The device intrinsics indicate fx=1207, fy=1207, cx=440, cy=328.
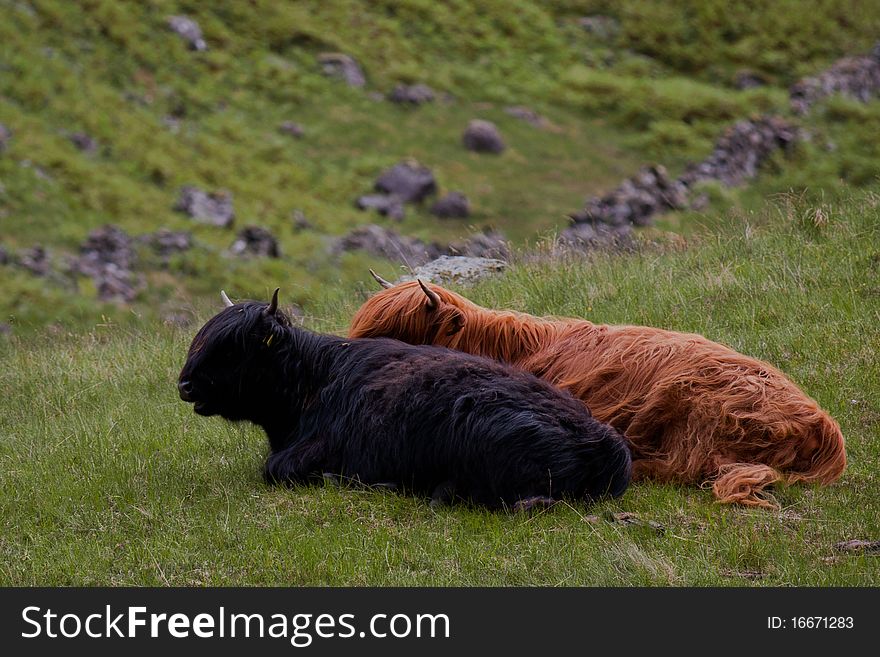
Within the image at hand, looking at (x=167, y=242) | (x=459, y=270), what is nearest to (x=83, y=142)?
(x=167, y=242)

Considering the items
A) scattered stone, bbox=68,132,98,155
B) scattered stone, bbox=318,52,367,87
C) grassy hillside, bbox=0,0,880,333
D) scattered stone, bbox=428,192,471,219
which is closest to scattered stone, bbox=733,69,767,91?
grassy hillside, bbox=0,0,880,333

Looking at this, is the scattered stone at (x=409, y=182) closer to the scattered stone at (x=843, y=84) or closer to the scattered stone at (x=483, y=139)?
the scattered stone at (x=483, y=139)

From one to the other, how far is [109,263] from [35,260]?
1.45 meters

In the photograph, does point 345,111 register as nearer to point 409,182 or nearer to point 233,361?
point 409,182

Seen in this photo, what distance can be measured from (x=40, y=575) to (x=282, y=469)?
4.94ft

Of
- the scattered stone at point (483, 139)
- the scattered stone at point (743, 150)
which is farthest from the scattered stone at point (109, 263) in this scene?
the scattered stone at point (743, 150)

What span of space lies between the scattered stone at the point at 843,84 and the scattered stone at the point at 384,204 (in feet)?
38.0

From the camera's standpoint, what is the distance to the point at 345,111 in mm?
34062

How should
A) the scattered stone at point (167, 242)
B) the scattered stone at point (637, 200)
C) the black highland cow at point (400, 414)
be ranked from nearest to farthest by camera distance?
1. the black highland cow at point (400, 414)
2. the scattered stone at point (637, 200)
3. the scattered stone at point (167, 242)

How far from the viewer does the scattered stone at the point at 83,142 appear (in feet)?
95.5

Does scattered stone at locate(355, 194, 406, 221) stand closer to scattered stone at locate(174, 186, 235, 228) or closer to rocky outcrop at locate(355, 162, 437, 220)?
rocky outcrop at locate(355, 162, 437, 220)

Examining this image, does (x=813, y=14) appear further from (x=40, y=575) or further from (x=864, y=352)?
(x=40, y=575)

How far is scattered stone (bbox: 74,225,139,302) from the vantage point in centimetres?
2353

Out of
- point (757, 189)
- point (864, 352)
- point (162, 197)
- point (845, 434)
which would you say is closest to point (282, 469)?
point (845, 434)
